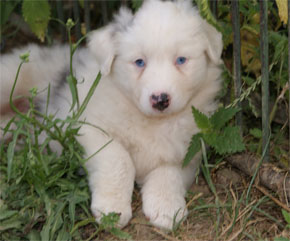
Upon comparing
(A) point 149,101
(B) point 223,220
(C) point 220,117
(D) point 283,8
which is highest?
(D) point 283,8

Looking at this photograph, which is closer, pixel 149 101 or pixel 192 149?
pixel 149 101

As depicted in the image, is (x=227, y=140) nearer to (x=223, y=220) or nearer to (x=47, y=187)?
(x=223, y=220)

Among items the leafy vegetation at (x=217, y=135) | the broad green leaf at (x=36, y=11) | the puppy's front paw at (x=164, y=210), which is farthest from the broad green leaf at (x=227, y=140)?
the broad green leaf at (x=36, y=11)

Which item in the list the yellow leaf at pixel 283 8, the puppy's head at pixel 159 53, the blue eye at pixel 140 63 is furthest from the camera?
the blue eye at pixel 140 63

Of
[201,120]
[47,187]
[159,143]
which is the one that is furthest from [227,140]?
[47,187]

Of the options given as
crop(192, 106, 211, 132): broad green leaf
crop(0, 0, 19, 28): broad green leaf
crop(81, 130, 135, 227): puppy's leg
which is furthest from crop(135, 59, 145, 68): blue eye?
crop(0, 0, 19, 28): broad green leaf

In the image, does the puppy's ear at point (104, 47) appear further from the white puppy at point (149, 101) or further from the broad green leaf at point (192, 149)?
the broad green leaf at point (192, 149)

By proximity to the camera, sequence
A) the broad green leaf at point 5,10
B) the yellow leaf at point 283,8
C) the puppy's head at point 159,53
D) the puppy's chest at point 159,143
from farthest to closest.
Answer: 1. the broad green leaf at point 5,10
2. the puppy's chest at point 159,143
3. the puppy's head at point 159,53
4. the yellow leaf at point 283,8
